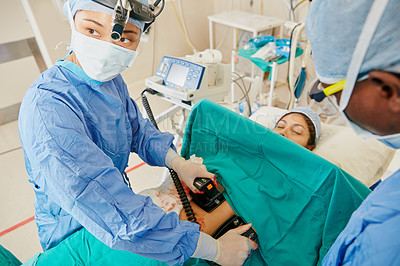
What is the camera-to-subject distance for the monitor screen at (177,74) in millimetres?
1760

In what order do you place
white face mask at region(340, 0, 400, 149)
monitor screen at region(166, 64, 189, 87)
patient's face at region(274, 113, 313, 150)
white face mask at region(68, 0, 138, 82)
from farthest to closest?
monitor screen at region(166, 64, 189, 87) → patient's face at region(274, 113, 313, 150) → white face mask at region(68, 0, 138, 82) → white face mask at region(340, 0, 400, 149)

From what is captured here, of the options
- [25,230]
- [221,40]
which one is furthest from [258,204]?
[221,40]

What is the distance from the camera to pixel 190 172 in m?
1.22

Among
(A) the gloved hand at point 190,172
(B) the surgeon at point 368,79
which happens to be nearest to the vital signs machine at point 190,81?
(A) the gloved hand at point 190,172

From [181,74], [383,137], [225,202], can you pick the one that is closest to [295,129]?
[225,202]

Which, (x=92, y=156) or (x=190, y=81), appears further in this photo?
(x=190, y=81)

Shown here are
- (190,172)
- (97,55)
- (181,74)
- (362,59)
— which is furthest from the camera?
(181,74)

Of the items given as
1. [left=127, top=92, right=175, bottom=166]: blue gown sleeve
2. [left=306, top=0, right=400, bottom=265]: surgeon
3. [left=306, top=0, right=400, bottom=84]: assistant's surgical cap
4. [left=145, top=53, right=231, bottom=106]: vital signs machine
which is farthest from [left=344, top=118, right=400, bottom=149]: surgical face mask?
[left=145, top=53, right=231, bottom=106]: vital signs machine

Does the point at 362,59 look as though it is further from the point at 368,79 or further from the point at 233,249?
the point at 233,249

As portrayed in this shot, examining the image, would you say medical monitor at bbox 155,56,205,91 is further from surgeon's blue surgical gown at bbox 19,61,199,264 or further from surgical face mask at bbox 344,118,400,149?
surgical face mask at bbox 344,118,400,149

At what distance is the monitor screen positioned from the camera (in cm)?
176

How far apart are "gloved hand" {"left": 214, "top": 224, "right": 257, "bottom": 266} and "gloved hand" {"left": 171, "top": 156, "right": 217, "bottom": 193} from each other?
0.91 feet

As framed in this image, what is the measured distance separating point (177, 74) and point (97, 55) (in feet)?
3.03

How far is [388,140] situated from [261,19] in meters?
3.00
